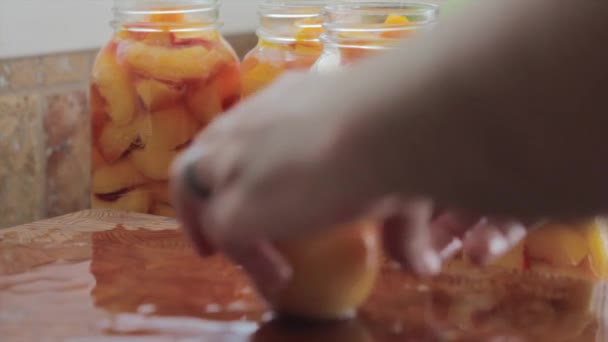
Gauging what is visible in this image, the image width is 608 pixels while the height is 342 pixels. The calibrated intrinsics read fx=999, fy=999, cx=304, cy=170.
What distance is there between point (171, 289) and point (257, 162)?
225mm

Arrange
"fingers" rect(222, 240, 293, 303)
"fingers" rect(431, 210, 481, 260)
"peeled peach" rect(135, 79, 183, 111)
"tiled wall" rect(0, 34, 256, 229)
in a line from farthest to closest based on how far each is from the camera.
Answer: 1. "tiled wall" rect(0, 34, 256, 229)
2. "peeled peach" rect(135, 79, 183, 111)
3. "fingers" rect(431, 210, 481, 260)
4. "fingers" rect(222, 240, 293, 303)

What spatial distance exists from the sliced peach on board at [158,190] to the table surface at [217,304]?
19cm

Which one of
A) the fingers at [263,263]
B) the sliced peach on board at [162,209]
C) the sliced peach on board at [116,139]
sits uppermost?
the fingers at [263,263]

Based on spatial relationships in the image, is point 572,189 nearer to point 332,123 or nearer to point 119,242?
point 332,123

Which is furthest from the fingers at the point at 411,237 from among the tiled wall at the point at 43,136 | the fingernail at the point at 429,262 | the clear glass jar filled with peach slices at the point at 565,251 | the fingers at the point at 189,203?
the tiled wall at the point at 43,136

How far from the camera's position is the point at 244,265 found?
52 cm

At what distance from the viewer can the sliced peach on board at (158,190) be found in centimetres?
97

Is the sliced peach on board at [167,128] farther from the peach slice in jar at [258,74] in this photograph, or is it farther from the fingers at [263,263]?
the fingers at [263,263]

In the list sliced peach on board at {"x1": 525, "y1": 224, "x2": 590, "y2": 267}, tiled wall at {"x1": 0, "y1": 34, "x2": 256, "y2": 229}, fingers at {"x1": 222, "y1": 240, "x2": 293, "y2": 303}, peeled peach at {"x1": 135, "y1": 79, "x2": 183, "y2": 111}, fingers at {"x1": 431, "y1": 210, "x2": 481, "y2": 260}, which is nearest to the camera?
fingers at {"x1": 222, "y1": 240, "x2": 293, "y2": 303}

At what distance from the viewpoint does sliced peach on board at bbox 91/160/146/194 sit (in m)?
0.97

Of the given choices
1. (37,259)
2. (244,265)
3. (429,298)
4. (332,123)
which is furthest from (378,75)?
(37,259)

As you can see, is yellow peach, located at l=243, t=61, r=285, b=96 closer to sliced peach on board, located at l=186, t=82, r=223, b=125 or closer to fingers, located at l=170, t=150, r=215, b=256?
sliced peach on board, located at l=186, t=82, r=223, b=125

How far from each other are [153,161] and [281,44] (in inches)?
7.0

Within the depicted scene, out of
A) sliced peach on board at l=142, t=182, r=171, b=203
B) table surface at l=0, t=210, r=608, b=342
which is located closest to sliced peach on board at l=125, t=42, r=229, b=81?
sliced peach on board at l=142, t=182, r=171, b=203
